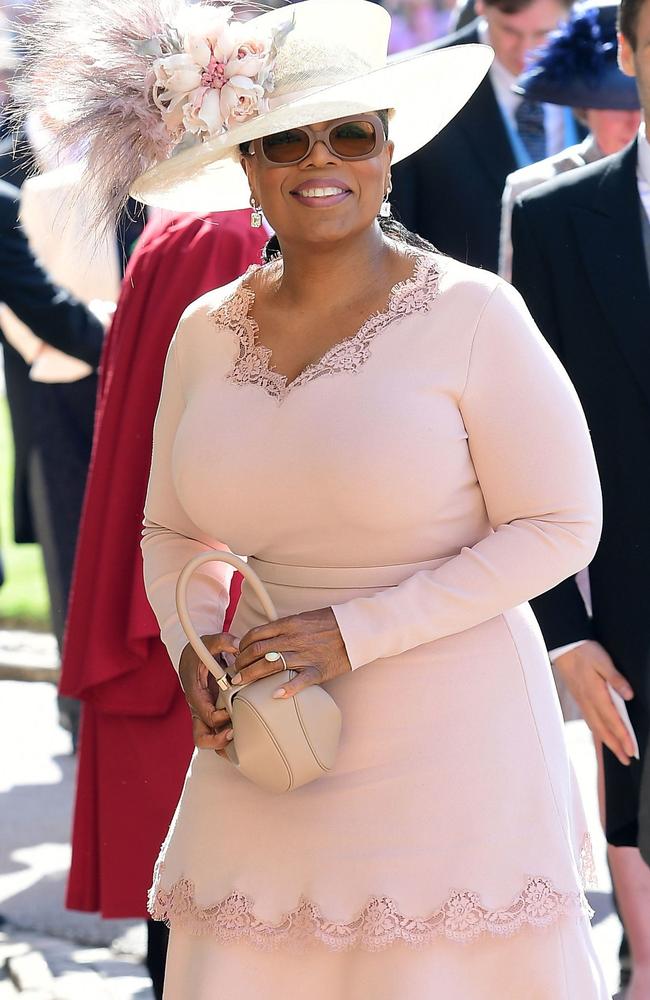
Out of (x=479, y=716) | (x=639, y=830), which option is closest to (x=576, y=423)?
(x=479, y=716)

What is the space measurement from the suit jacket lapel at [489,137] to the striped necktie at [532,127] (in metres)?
0.18

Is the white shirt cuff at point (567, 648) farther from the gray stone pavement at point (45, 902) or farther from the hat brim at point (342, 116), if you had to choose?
the gray stone pavement at point (45, 902)

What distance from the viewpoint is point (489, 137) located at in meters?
5.22

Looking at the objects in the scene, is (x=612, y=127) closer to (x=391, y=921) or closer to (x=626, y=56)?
(x=626, y=56)

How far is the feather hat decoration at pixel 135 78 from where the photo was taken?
2.84 m

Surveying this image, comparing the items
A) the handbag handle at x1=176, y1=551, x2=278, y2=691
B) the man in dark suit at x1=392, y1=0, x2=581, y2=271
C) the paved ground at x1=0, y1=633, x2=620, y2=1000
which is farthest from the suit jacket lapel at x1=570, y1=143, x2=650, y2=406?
the man in dark suit at x1=392, y1=0, x2=581, y2=271

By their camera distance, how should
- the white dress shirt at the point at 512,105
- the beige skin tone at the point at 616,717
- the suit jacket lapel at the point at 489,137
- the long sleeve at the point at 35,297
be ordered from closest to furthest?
the beige skin tone at the point at 616,717, the long sleeve at the point at 35,297, the suit jacket lapel at the point at 489,137, the white dress shirt at the point at 512,105

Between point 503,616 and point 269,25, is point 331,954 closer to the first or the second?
point 503,616

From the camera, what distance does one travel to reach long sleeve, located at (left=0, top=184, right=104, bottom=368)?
5078 mm

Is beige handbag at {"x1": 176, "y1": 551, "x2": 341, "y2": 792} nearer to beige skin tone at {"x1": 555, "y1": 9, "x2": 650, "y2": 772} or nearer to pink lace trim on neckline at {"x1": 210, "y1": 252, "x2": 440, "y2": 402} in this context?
pink lace trim on neckline at {"x1": 210, "y1": 252, "x2": 440, "y2": 402}

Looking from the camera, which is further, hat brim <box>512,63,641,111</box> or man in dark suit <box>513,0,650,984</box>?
hat brim <box>512,63,641,111</box>

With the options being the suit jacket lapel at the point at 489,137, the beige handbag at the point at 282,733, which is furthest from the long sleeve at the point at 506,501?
the suit jacket lapel at the point at 489,137

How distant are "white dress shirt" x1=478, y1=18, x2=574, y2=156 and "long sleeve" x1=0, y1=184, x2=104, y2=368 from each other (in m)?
1.49

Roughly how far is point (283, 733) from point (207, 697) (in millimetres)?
248
